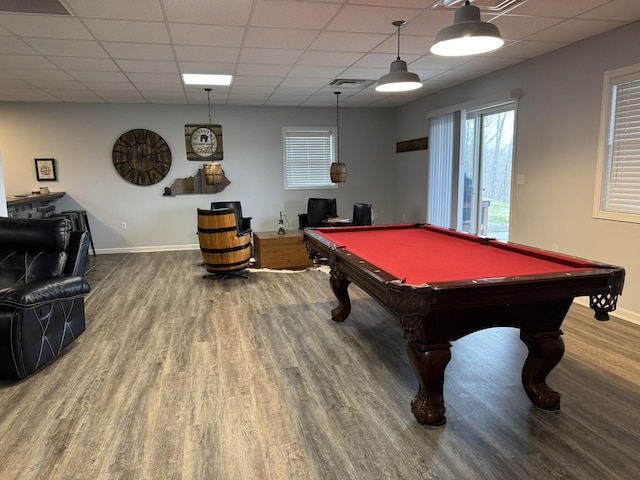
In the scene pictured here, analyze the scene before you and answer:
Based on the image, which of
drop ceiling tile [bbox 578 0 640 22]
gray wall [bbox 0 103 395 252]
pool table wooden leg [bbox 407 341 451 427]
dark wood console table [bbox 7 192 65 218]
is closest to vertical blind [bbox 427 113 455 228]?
gray wall [bbox 0 103 395 252]

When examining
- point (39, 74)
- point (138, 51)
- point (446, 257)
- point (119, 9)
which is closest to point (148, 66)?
point (138, 51)

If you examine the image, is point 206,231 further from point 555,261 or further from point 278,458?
point 555,261

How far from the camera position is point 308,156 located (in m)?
8.02

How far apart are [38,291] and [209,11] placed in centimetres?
230

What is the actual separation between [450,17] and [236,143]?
492 cm

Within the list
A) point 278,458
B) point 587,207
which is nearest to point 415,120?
point 587,207

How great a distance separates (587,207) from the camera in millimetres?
4125

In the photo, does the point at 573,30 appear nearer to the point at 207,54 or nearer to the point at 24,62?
the point at 207,54

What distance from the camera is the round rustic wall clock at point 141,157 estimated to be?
7.11 metres

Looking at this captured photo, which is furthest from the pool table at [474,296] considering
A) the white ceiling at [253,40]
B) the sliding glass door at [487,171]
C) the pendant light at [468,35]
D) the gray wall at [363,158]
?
the sliding glass door at [487,171]

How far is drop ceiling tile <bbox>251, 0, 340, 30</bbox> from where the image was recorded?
119 inches

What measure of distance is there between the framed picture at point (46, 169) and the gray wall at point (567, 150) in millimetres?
6721

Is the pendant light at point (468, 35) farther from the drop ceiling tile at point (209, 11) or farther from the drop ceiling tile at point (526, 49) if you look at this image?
the drop ceiling tile at point (526, 49)

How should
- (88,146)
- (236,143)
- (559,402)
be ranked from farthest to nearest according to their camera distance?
1. (236,143)
2. (88,146)
3. (559,402)
